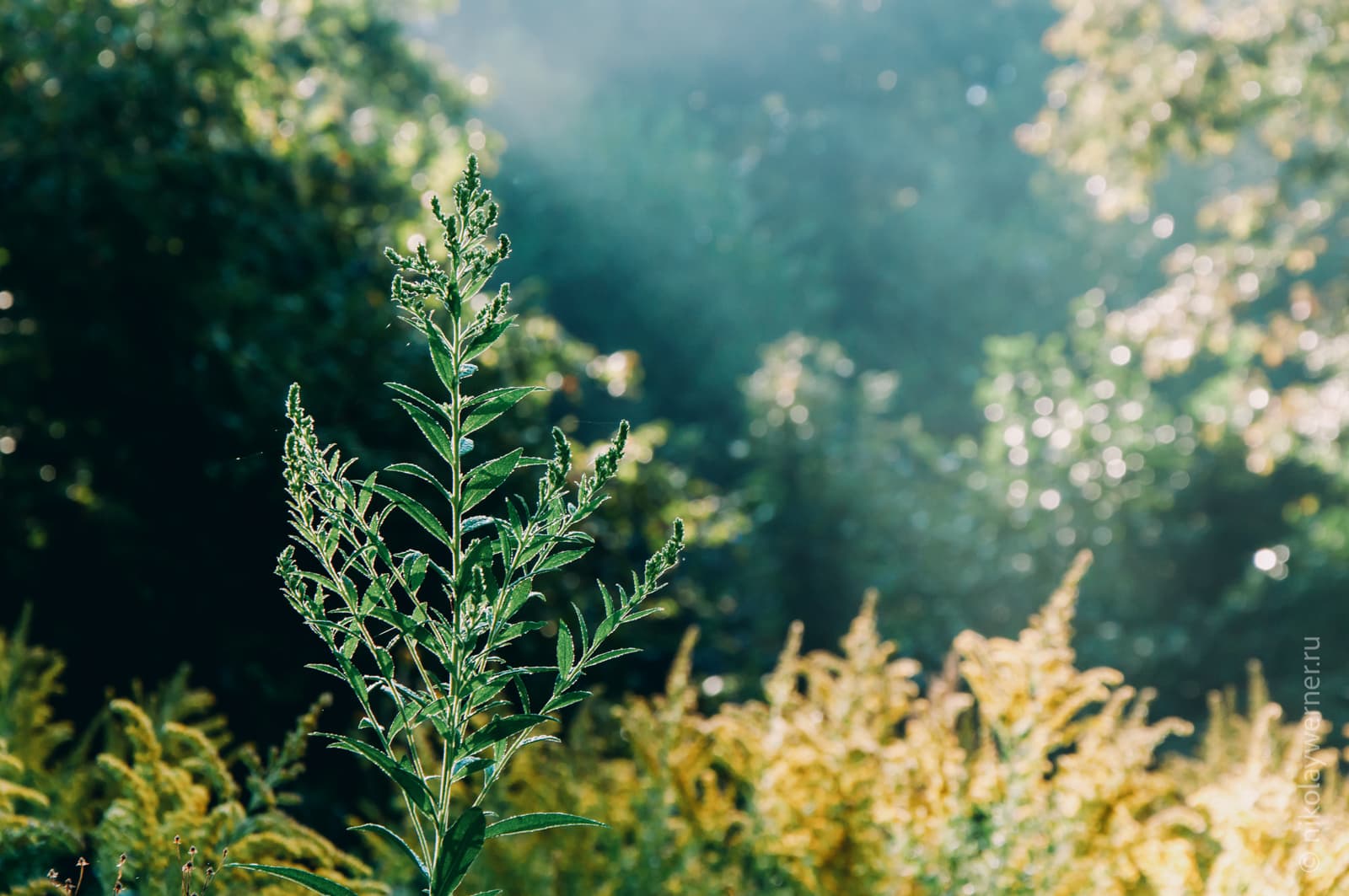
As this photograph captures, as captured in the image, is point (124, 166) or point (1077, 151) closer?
point (124, 166)

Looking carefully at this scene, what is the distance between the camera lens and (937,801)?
2.39 metres

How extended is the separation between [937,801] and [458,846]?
6.04 ft

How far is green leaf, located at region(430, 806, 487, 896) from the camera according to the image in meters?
0.84

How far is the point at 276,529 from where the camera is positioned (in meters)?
3.71

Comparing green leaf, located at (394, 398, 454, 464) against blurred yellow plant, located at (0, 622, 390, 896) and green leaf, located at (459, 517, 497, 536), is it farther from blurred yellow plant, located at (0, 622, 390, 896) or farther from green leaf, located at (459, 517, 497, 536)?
blurred yellow plant, located at (0, 622, 390, 896)

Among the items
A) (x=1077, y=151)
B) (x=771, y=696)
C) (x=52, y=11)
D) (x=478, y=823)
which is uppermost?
(x=1077, y=151)

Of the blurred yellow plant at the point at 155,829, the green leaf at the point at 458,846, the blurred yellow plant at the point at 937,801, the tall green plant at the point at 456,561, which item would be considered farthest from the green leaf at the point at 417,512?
the blurred yellow plant at the point at 937,801

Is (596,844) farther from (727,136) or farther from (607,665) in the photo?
(727,136)

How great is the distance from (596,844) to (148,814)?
76.7 inches

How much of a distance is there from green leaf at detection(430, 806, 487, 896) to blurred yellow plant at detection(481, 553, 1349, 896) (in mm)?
1655

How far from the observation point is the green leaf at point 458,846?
840 mm

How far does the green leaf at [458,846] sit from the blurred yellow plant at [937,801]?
5.43 ft

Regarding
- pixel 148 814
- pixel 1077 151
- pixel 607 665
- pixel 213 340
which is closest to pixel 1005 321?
pixel 1077 151

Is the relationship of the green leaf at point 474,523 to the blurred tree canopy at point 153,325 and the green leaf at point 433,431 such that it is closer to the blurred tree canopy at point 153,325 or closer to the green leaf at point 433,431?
the green leaf at point 433,431
